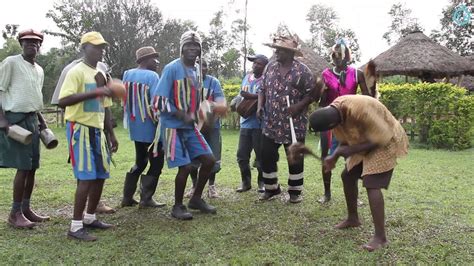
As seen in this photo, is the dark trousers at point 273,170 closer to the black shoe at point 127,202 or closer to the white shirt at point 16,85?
the black shoe at point 127,202

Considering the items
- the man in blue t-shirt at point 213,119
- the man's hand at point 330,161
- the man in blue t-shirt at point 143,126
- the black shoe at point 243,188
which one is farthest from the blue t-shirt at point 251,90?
the man's hand at point 330,161

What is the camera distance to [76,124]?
4.51 m

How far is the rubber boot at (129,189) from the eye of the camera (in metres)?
5.90

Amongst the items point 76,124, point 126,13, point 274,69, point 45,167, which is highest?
point 126,13

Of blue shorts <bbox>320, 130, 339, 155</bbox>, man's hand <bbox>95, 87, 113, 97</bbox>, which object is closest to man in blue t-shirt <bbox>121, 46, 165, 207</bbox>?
man's hand <bbox>95, 87, 113, 97</bbox>

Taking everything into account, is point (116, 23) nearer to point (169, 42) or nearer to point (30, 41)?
point (169, 42)

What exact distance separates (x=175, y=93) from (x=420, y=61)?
18.5 metres

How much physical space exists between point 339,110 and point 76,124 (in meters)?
2.44

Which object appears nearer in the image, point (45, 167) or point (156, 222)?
point (156, 222)

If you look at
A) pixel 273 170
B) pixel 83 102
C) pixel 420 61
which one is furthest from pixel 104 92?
pixel 420 61

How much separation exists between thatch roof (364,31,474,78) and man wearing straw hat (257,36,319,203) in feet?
55.1

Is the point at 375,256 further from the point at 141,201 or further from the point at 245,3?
the point at 245,3

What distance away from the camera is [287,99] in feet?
19.1

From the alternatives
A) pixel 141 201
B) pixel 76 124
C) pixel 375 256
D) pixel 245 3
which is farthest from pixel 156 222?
pixel 245 3
